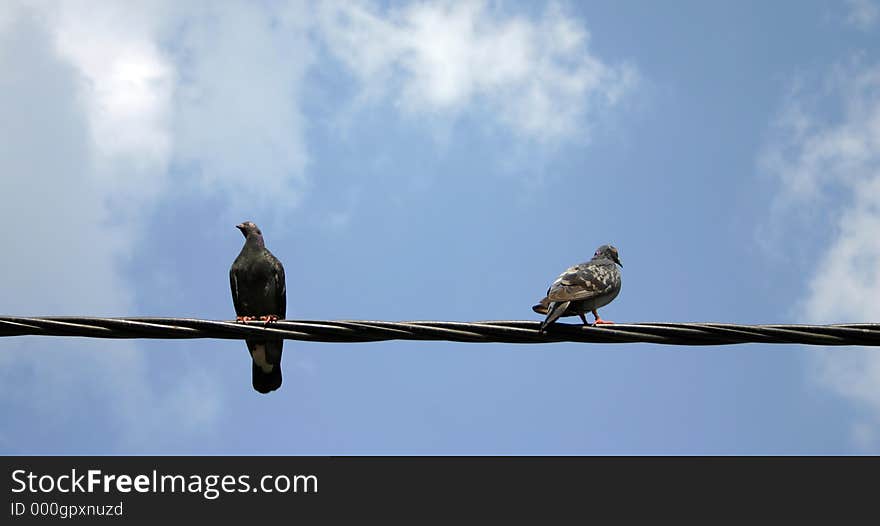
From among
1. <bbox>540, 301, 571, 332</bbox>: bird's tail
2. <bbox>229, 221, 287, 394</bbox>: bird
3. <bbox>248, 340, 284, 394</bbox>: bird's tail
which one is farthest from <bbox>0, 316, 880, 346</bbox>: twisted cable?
<bbox>229, 221, 287, 394</bbox>: bird

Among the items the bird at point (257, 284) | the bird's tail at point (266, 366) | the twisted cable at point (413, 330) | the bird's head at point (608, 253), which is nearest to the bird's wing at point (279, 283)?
the bird at point (257, 284)

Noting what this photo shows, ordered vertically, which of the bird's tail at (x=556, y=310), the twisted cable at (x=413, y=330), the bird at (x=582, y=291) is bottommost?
the twisted cable at (x=413, y=330)

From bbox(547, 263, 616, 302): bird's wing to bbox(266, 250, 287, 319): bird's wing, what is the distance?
3.65 metres

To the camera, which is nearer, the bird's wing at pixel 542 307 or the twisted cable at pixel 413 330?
the twisted cable at pixel 413 330

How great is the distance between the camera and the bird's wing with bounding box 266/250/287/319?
1077 centimetres

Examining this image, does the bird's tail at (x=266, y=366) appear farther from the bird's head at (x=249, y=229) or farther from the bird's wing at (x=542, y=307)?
the bird's wing at (x=542, y=307)

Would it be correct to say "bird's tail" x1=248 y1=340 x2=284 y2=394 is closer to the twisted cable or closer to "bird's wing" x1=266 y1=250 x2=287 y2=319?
"bird's wing" x1=266 y1=250 x2=287 y2=319

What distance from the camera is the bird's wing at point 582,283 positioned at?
24.8 feet

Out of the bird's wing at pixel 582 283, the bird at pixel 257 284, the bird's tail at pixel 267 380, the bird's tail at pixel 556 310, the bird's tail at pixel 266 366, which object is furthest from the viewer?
the bird at pixel 257 284

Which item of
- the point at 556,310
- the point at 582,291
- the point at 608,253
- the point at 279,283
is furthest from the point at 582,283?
the point at 279,283

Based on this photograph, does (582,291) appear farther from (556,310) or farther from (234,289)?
(234,289)

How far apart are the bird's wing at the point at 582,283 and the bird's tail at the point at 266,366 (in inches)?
126

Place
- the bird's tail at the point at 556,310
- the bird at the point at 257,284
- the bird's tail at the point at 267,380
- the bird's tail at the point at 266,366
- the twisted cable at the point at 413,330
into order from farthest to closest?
the bird at the point at 257,284 < the bird's tail at the point at 267,380 < the bird's tail at the point at 266,366 < the bird's tail at the point at 556,310 < the twisted cable at the point at 413,330

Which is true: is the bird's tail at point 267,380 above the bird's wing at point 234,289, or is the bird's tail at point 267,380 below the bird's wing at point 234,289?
below
